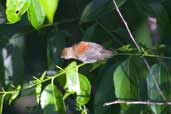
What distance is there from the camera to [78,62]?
4.12 feet

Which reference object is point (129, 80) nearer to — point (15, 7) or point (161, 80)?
point (161, 80)

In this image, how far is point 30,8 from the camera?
832 millimetres

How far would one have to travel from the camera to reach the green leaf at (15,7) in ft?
2.51

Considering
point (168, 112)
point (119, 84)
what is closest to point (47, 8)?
point (119, 84)

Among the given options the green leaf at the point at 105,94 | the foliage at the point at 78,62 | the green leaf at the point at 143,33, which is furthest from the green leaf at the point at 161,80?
the green leaf at the point at 143,33

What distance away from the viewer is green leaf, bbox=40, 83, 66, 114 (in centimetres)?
94

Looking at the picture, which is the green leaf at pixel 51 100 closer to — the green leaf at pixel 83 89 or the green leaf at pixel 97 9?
the green leaf at pixel 83 89

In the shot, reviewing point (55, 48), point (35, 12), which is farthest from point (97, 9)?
point (35, 12)

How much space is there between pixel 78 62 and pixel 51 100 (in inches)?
12.7

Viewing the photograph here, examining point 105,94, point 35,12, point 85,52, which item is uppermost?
point 35,12

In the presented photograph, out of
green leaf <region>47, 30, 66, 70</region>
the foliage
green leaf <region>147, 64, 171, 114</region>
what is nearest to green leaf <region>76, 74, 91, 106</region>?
the foliage

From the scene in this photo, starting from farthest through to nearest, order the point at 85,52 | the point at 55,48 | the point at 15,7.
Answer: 1. the point at 55,48
2. the point at 85,52
3. the point at 15,7

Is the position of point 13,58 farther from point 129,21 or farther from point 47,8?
point 47,8

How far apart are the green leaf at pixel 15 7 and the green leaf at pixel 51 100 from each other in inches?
8.2
